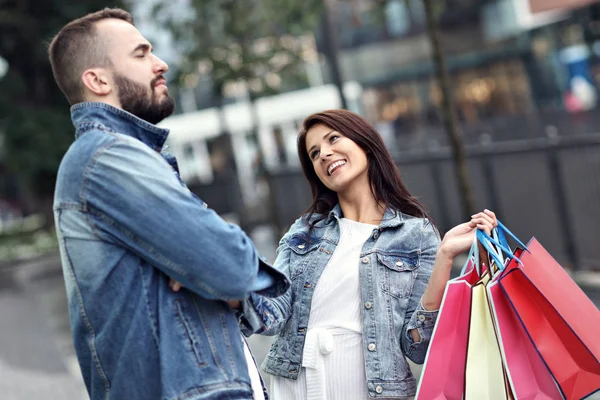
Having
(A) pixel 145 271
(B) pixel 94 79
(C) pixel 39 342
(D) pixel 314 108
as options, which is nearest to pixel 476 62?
(D) pixel 314 108

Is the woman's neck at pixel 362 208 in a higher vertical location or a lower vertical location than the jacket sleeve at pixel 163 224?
lower

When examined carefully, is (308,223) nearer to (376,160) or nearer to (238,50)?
(376,160)

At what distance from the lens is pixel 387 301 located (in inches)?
103

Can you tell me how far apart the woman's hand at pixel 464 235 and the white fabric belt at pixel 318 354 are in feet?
1.32

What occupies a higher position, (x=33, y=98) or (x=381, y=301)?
(x=33, y=98)

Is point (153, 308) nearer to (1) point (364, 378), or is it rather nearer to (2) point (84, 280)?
(2) point (84, 280)

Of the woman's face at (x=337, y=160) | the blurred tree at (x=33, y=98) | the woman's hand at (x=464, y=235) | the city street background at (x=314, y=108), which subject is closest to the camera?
the woman's hand at (x=464, y=235)

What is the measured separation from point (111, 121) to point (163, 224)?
1.19 ft

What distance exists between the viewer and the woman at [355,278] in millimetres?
2568

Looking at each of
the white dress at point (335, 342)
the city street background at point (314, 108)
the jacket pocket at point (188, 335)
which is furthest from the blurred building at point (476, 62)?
the jacket pocket at point (188, 335)

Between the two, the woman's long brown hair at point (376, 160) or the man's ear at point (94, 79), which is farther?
the woman's long brown hair at point (376, 160)

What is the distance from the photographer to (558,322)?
7.52 ft

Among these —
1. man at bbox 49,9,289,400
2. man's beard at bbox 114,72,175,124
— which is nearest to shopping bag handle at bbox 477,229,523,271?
man at bbox 49,9,289,400

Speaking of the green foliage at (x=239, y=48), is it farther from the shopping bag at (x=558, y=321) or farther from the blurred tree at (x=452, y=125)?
the shopping bag at (x=558, y=321)
